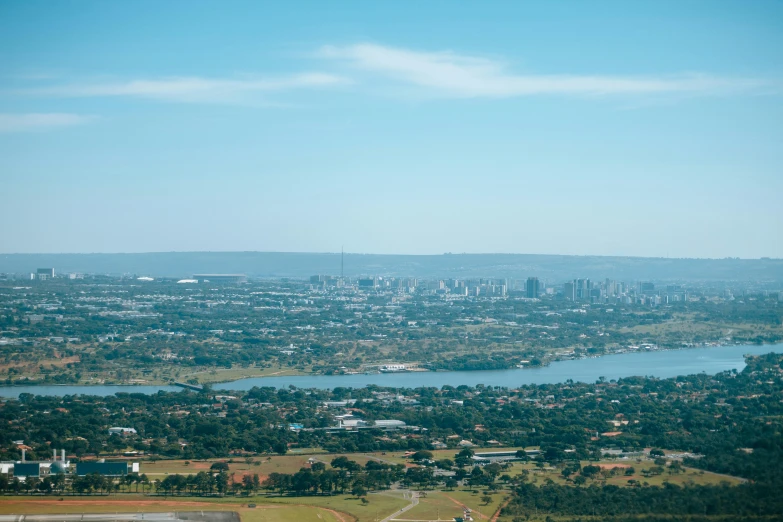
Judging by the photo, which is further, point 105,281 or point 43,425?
point 105,281

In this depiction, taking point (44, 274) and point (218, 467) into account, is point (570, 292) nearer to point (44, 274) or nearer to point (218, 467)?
point (44, 274)

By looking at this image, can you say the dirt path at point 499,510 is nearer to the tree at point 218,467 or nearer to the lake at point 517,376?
the tree at point 218,467

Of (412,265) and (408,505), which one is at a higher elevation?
(412,265)

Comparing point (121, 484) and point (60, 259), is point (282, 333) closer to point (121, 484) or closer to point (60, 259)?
point (121, 484)

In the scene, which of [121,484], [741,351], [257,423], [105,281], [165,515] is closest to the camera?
[165,515]

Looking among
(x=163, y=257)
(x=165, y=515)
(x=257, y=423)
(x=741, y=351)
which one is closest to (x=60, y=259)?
(x=163, y=257)

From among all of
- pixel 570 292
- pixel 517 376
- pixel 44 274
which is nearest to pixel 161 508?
pixel 517 376

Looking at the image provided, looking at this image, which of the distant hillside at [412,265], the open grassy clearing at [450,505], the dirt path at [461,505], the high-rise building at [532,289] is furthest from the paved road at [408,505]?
the distant hillside at [412,265]
